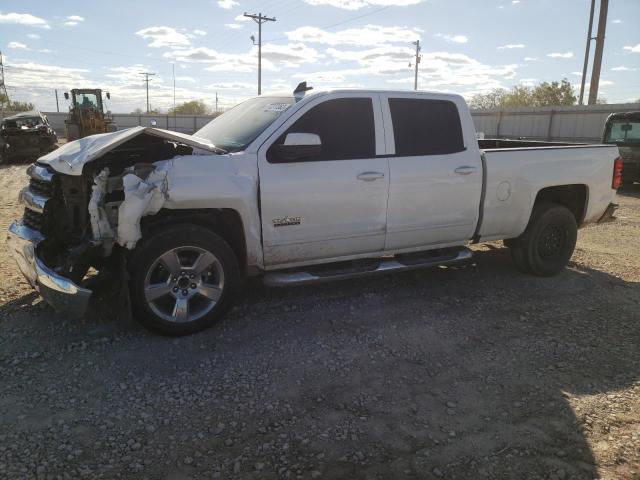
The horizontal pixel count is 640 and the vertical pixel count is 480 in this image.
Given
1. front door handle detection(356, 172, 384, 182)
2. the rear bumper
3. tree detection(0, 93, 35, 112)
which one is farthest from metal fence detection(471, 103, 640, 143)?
tree detection(0, 93, 35, 112)

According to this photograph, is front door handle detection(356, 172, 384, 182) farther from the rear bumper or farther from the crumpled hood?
the rear bumper

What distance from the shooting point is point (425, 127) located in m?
4.98

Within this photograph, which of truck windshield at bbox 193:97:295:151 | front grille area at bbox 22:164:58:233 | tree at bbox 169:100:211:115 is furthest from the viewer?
tree at bbox 169:100:211:115

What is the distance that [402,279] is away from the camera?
571cm

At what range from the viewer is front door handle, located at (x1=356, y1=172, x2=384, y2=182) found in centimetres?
454

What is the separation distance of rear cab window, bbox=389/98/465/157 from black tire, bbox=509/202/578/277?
1.44 m

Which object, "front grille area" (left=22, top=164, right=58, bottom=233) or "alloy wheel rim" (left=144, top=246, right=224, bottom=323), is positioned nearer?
"alloy wheel rim" (left=144, top=246, right=224, bottom=323)

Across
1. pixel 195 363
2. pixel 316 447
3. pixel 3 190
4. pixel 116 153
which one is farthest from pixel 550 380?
pixel 3 190

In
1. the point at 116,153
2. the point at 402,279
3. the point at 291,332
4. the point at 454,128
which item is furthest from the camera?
the point at 402,279

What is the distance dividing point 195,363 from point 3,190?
35.9 feet

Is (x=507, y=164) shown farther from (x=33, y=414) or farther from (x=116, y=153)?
(x=33, y=414)

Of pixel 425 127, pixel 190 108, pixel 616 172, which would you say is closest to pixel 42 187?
pixel 425 127

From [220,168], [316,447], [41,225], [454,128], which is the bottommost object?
[316,447]

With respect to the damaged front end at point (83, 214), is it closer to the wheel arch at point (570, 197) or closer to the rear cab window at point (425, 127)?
the rear cab window at point (425, 127)
